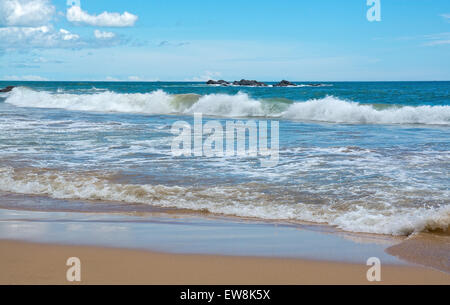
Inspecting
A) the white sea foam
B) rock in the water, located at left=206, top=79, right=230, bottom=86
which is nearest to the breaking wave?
the white sea foam

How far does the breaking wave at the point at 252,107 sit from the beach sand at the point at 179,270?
1731 centimetres

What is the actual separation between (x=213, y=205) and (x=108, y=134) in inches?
337

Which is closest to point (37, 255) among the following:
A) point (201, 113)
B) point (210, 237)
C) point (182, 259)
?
point (182, 259)

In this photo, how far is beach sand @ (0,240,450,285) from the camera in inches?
148

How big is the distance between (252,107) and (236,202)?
20134 millimetres

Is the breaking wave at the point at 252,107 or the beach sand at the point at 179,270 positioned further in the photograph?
the breaking wave at the point at 252,107

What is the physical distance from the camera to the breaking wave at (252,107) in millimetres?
20906

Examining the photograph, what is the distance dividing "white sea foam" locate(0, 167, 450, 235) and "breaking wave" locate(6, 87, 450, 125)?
49.0 feet

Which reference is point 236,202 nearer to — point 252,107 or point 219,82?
point 252,107

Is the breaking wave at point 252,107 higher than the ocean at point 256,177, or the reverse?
the breaking wave at point 252,107

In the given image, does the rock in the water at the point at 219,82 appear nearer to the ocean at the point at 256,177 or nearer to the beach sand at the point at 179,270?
the ocean at the point at 256,177

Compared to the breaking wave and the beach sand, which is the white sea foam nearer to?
the beach sand

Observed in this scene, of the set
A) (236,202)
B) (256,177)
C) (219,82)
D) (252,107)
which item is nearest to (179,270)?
(236,202)

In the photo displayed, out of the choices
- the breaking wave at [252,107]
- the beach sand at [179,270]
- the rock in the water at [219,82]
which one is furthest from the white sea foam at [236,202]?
the rock in the water at [219,82]
